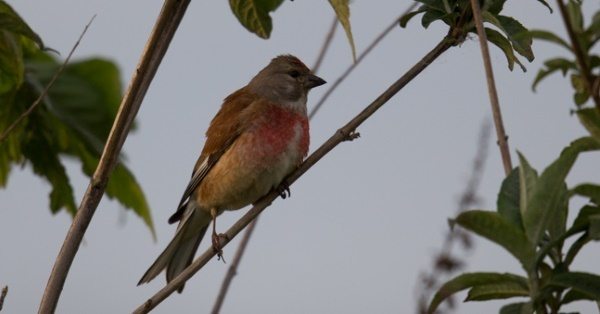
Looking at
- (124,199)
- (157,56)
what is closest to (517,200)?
(157,56)

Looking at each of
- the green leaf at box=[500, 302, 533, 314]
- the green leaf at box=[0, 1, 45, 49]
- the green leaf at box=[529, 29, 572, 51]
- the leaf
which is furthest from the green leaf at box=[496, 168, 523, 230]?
the green leaf at box=[0, 1, 45, 49]

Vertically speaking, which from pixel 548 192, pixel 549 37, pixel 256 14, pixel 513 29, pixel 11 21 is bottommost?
pixel 11 21

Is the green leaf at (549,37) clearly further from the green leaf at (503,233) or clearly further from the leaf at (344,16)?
the leaf at (344,16)

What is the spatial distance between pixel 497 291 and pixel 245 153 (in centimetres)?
327

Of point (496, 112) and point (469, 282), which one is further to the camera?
point (496, 112)

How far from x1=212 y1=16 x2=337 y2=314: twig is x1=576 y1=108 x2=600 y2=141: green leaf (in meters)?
1.92

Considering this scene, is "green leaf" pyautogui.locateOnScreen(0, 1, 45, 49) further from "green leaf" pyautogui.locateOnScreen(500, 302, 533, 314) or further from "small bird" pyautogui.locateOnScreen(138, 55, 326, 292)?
"small bird" pyautogui.locateOnScreen(138, 55, 326, 292)

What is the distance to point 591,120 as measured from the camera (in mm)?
1820

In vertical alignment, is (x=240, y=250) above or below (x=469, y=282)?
below

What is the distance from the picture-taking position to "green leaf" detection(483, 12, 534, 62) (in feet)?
8.55

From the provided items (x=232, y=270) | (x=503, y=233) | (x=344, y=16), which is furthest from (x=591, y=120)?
(x=232, y=270)

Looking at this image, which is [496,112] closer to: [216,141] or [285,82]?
[216,141]

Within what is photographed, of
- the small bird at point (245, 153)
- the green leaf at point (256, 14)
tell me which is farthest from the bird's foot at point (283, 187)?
the green leaf at point (256, 14)

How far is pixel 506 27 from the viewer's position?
8.81ft
